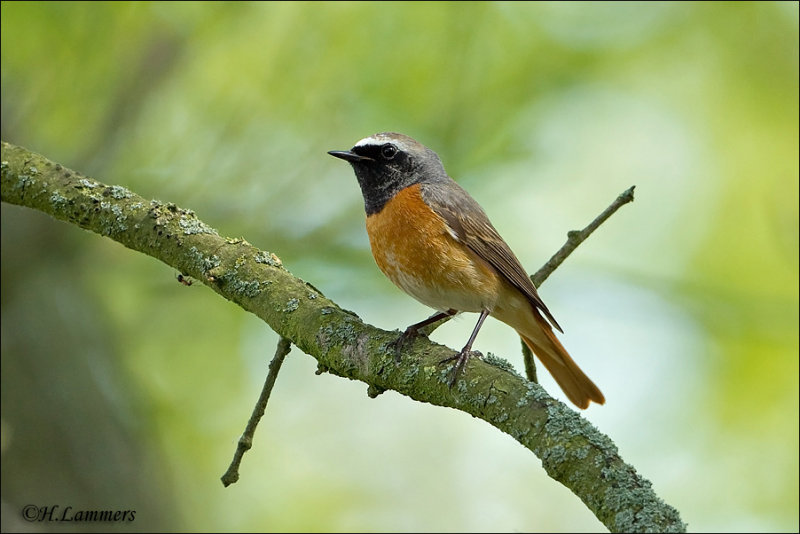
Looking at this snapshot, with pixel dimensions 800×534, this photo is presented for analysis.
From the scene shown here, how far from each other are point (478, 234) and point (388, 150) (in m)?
0.91

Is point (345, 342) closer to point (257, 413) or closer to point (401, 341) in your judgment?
point (401, 341)

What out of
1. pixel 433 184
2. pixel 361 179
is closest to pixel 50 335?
pixel 361 179

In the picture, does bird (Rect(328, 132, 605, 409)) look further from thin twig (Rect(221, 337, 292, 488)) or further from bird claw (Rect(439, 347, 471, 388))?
bird claw (Rect(439, 347, 471, 388))

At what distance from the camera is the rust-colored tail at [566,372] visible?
18.1 feet

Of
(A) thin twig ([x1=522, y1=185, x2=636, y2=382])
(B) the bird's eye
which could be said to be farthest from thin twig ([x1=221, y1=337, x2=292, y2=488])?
(B) the bird's eye

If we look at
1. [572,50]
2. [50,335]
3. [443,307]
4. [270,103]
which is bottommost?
[50,335]

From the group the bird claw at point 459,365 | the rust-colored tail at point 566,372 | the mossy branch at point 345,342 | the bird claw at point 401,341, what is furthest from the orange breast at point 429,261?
the bird claw at point 459,365

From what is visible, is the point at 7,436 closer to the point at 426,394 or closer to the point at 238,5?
the point at 238,5

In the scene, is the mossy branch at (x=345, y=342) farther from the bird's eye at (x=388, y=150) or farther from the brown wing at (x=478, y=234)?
the bird's eye at (x=388, y=150)

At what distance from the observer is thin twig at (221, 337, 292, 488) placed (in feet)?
11.9

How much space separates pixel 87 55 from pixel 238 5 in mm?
1360

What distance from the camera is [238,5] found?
22.5 ft

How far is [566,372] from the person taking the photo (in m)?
5.61


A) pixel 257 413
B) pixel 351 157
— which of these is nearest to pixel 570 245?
pixel 257 413
